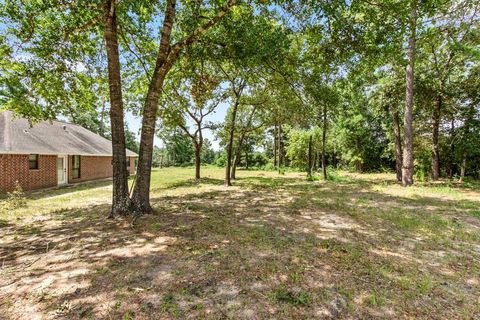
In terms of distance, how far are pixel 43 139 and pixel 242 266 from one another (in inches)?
628

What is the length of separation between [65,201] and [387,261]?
10.7m

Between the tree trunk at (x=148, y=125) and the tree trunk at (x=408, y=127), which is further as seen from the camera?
the tree trunk at (x=408, y=127)

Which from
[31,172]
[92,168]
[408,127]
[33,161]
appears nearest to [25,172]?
[31,172]

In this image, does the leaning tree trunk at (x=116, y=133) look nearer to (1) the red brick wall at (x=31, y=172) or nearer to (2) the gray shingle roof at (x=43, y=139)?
(2) the gray shingle roof at (x=43, y=139)

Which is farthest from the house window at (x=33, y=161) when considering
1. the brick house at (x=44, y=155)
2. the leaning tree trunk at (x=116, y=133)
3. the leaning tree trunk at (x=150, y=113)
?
the leaning tree trunk at (x=150, y=113)

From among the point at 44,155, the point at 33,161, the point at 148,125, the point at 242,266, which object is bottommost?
the point at 242,266

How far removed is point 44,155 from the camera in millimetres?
13250

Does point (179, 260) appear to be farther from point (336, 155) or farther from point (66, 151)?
point (336, 155)

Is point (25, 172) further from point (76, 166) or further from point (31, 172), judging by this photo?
point (76, 166)

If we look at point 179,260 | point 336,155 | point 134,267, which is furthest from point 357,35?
point 336,155

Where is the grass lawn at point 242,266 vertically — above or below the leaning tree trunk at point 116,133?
below

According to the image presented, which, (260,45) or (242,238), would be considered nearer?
(242,238)

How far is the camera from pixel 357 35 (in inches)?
228

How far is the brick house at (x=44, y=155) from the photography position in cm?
1146
